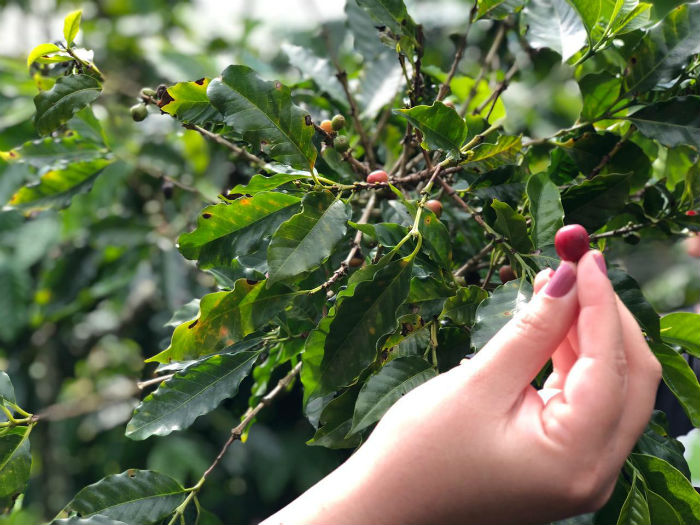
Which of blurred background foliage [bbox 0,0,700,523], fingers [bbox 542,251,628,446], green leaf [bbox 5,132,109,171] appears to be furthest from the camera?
blurred background foliage [bbox 0,0,700,523]

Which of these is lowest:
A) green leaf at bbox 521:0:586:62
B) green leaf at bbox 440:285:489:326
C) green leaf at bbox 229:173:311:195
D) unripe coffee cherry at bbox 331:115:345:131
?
green leaf at bbox 440:285:489:326

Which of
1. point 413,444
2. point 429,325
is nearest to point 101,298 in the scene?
point 429,325

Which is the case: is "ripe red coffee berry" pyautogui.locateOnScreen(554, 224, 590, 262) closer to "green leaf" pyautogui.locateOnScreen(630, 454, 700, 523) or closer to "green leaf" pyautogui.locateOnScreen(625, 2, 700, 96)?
"green leaf" pyautogui.locateOnScreen(630, 454, 700, 523)

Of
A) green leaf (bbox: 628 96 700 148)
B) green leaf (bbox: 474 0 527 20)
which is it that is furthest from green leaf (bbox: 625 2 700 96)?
green leaf (bbox: 474 0 527 20)

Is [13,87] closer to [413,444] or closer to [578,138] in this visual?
[578,138]

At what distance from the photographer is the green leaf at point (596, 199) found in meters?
0.71

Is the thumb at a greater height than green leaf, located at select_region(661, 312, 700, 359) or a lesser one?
greater

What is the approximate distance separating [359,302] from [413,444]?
0.54 ft

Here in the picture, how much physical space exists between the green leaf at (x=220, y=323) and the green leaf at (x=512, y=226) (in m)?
0.23

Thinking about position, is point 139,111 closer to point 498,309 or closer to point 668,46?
point 498,309

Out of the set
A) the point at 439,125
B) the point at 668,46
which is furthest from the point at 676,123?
the point at 439,125

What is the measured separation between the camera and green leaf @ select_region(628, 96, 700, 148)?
2.57 ft

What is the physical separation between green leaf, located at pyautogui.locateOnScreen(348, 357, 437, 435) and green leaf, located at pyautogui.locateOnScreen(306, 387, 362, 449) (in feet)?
0.19

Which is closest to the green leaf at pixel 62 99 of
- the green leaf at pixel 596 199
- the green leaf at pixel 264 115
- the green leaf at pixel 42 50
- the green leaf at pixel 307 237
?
the green leaf at pixel 42 50
